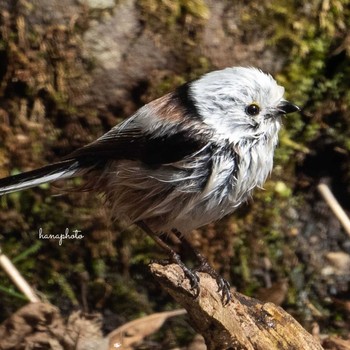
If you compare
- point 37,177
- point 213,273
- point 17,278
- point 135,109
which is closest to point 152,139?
point 37,177

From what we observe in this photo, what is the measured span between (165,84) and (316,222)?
53.7 inches

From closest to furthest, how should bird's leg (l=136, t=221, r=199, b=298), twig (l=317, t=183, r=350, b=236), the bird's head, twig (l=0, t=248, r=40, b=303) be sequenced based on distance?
Answer: bird's leg (l=136, t=221, r=199, b=298) < the bird's head < twig (l=0, t=248, r=40, b=303) < twig (l=317, t=183, r=350, b=236)

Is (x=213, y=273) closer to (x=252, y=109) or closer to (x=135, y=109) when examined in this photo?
(x=252, y=109)

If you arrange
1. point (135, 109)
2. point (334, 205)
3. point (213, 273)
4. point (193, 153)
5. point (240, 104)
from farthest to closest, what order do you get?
point (334, 205), point (135, 109), point (213, 273), point (240, 104), point (193, 153)

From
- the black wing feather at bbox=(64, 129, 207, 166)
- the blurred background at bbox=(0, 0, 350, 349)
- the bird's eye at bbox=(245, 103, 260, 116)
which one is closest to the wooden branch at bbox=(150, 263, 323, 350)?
the black wing feather at bbox=(64, 129, 207, 166)

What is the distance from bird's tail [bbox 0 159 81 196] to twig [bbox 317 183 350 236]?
1.86 m

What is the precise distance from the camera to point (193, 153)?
3.49 metres

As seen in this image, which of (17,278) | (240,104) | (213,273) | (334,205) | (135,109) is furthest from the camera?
(334,205)

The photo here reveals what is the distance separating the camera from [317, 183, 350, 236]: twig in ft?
15.8

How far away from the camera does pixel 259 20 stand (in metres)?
4.63

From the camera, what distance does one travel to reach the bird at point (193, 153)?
138 inches

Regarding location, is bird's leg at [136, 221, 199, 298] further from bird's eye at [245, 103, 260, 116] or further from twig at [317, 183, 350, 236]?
twig at [317, 183, 350, 236]

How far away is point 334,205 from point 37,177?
6.75ft

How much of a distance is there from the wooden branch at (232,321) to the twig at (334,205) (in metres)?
1.45
